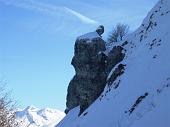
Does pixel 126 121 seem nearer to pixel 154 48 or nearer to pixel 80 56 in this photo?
pixel 154 48

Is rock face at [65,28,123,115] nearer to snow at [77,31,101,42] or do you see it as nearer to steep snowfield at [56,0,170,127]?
snow at [77,31,101,42]

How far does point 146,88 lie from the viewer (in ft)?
96.5

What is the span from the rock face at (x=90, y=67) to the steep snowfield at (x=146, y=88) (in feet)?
33.2

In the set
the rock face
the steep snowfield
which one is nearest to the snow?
the rock face

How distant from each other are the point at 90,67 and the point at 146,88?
963 inches

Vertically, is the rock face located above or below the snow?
below

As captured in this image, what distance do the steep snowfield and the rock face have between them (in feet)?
33.2

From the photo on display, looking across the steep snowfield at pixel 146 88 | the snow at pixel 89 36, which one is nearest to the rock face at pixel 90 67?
the snow at pixel 89 36

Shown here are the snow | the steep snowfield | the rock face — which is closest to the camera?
the steep snowfield

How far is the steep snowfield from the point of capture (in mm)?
23753

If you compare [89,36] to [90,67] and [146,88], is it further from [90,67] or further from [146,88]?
[146,88]

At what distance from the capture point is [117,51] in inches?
1938

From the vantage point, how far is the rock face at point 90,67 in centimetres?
5212

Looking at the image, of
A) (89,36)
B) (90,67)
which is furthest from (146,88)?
(89,36)
